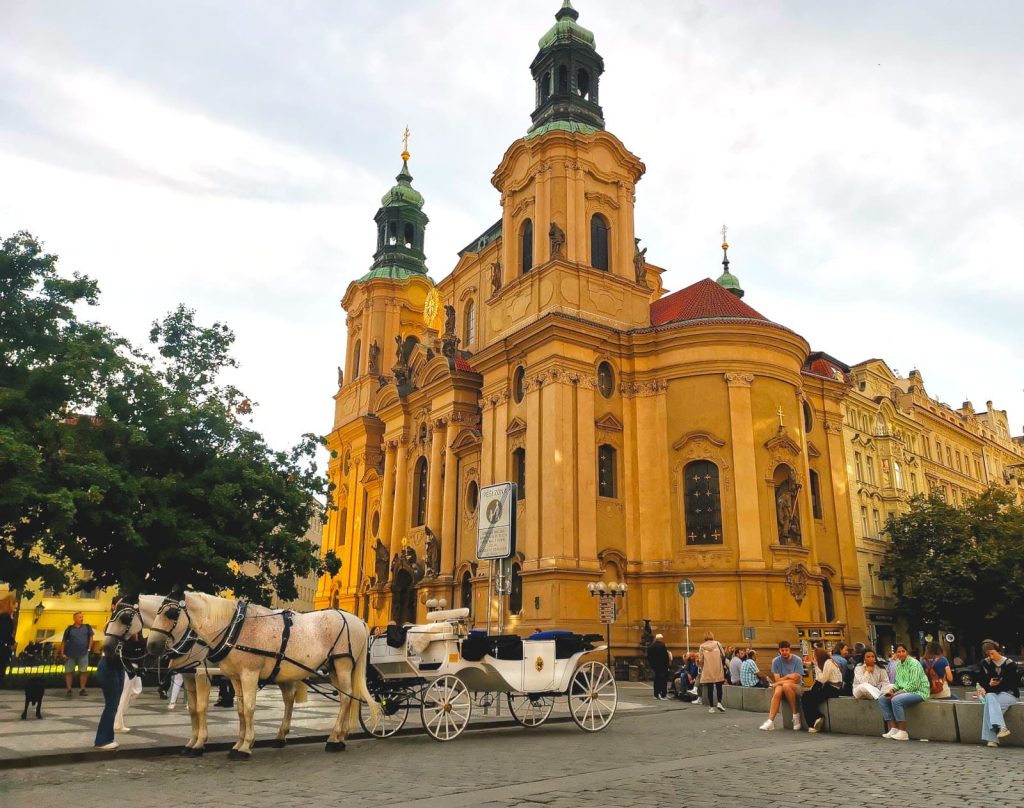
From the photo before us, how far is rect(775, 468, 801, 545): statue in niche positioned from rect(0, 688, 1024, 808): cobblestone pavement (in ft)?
61.3

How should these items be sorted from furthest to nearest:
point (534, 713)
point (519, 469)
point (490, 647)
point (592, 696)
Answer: point (519, 469)
point (534, 713)
point (592, 696)
point (490, 647)

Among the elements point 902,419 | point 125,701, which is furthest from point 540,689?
point 902,419

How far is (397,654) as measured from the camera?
40.2 ft

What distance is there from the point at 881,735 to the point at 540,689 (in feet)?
17.0

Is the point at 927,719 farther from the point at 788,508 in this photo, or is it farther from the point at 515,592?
the point at 515,592

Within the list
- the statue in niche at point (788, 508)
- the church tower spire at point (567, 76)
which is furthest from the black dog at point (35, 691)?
the church tower spire at point (567, 76)

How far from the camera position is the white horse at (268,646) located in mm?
9844

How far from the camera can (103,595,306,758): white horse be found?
972 centimetres

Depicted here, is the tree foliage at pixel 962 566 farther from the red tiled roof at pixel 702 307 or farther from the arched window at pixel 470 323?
the arched window at pixel 470 323

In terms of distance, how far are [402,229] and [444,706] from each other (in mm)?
43829

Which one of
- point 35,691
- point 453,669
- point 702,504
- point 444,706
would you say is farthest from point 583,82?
point 35,691

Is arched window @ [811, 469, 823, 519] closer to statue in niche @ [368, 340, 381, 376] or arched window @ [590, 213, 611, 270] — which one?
arched window @ [590, 213, 611, 270]

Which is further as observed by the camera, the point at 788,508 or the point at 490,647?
the point at 788,508

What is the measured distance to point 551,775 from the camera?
28.5ft
